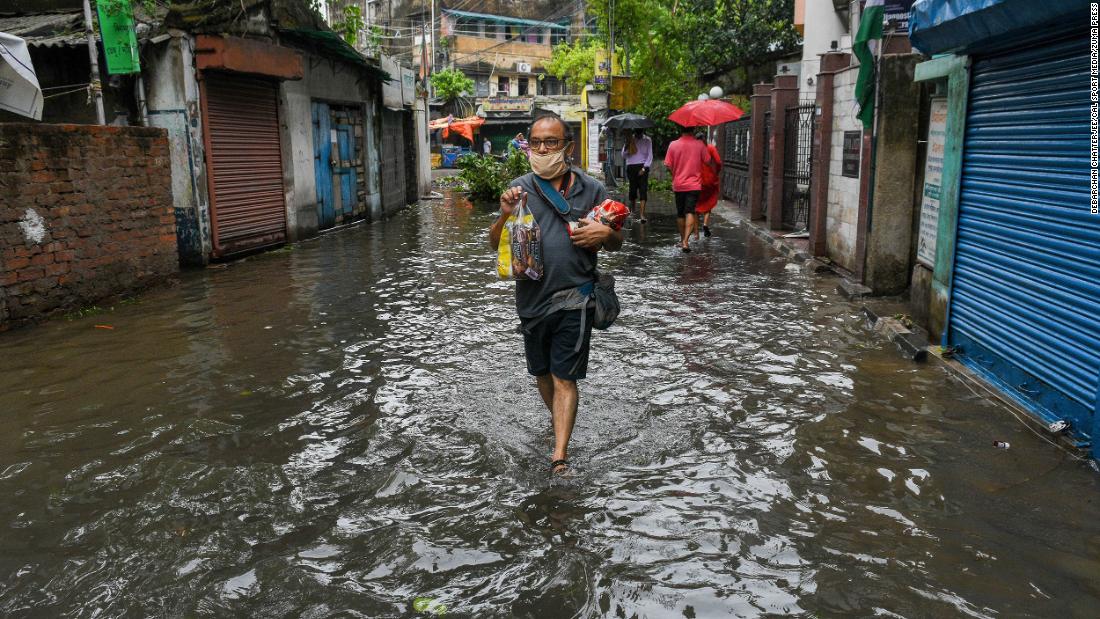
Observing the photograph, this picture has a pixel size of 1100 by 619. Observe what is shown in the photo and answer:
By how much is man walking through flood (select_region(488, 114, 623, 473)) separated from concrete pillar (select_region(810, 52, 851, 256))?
7.95m

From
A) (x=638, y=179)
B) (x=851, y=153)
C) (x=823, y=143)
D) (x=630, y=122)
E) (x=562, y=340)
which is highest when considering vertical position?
(x=630, y=122)

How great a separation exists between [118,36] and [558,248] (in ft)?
28.0

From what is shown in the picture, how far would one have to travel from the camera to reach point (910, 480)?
443 cm

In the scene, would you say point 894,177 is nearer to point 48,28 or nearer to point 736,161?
point 48,28

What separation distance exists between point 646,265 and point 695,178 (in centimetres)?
170

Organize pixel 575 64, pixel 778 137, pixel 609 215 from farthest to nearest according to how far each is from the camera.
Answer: pixel 575 64, pixel 778 137, pixel 609 215

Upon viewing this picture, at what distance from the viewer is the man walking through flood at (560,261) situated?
4508 millimetres

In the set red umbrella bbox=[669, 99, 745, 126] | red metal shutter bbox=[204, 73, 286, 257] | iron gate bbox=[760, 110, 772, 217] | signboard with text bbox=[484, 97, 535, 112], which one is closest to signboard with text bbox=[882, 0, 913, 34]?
red umbrella bbox=[669, 99, 745, 126]

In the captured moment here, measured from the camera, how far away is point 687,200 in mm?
12688

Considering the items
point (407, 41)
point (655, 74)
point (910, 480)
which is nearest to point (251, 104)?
point (910, 480)

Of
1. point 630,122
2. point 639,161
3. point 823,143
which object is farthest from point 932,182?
point 630,122

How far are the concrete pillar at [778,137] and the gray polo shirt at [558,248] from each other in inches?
446

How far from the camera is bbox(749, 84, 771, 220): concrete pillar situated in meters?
17.0

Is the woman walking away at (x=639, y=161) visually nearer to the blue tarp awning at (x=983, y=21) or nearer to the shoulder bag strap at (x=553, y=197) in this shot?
the blue tarp awning at (x=983, y=21)
